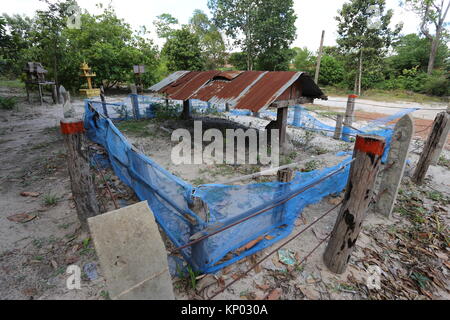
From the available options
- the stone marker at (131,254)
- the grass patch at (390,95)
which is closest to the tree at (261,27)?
the grass patch at (390,95)

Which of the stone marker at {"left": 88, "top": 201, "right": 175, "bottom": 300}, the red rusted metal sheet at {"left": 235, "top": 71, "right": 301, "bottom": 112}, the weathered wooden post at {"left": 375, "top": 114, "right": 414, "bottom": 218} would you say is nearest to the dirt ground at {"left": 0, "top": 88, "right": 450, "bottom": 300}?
the weathered wooden post at {"left": 375, "top": 114, "right": 414, "bottom": 218}

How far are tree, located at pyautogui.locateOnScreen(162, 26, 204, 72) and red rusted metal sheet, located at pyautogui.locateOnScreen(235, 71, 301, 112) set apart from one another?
1642 centimetres

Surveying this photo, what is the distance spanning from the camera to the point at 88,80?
16.4 m

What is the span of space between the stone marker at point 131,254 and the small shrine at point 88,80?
18262mm

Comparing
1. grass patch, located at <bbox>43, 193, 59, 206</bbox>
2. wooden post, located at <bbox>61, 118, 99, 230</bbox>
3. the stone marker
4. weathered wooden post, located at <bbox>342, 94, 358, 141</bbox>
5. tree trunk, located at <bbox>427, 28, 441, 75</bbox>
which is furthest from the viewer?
tree trunk, located at <bbox>427, 28, 441, 75</bbox>

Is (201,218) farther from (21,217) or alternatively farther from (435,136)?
(435,136)

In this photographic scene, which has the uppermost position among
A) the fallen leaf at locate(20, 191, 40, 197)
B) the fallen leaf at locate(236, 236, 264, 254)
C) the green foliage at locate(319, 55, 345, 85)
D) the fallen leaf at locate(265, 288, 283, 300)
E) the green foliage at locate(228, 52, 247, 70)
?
the green foliage at locate(228, 52, 247, 70)

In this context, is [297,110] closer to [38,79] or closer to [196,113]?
[196,113]

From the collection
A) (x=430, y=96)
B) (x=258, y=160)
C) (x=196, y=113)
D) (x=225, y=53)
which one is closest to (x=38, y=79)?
(x=196, y=113)

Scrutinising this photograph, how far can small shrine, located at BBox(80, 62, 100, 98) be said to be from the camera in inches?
615

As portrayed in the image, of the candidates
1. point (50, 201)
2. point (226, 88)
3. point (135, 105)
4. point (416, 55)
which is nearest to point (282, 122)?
point (226, 88)

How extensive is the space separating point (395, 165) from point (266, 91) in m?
3.53
